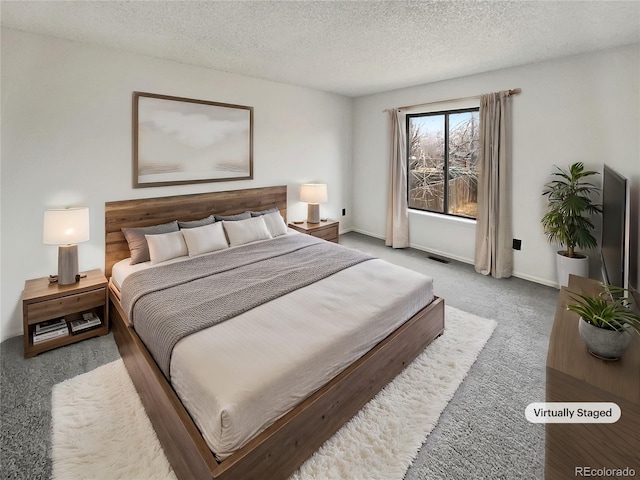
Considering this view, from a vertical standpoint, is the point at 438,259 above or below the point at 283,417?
above

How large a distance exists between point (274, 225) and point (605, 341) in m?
3.14

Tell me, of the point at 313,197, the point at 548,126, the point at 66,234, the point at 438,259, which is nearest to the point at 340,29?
the point at 313,197

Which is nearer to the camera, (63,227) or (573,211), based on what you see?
(63,227)

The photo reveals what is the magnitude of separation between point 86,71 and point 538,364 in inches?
173

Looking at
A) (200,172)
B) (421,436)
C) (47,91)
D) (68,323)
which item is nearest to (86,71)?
(47,91)

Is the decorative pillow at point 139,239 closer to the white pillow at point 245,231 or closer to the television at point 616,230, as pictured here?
the white pillow at point 245,231

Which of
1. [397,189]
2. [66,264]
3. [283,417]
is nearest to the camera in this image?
[283,417]

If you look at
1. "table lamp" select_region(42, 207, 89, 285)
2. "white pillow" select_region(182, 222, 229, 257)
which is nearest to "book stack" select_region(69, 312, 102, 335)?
"table lamp" select_region(42, 207, 89, 285)

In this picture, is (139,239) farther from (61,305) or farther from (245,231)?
(245,231)

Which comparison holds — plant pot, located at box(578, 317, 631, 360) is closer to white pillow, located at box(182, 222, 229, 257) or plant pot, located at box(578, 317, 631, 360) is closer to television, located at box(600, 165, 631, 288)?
television, located at box(600, 165, 631, 288)

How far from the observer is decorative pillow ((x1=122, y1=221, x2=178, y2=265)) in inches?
118

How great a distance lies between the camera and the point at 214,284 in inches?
97.3

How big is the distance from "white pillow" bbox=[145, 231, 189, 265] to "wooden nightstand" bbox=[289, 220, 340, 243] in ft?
5.75

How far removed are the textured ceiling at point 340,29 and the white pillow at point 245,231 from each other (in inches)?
66.8
